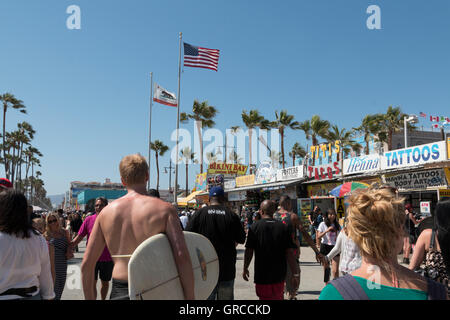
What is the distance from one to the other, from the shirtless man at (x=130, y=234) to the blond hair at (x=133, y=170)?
0.09 metres

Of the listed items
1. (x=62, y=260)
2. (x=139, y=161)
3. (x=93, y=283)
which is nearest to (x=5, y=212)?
(x=93, y=283)

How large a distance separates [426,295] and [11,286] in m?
2.81

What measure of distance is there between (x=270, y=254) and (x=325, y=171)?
47.9 ft

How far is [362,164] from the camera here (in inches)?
650

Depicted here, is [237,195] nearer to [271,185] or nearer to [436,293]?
[271,185]

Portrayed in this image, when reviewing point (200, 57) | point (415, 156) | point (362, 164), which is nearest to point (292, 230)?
point (415, 156)

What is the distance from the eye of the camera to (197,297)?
2707mm

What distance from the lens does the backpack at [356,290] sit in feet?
5.11

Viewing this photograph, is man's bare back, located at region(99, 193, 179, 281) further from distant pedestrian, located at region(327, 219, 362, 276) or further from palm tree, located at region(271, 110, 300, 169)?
palm tree, located at region(271, 110, 300, 169)

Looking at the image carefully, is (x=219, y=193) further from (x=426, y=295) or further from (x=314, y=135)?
(x=314, y=135)

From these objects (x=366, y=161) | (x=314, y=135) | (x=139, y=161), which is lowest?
(x=139, y=161)

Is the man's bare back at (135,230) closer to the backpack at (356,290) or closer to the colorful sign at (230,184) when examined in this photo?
the backpack at (356,290)

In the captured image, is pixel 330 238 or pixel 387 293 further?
pixel 330 238
